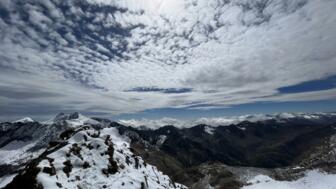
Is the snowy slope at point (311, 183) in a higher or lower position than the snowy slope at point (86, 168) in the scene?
lower

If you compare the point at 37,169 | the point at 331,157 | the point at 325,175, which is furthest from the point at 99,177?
the point at 331,157

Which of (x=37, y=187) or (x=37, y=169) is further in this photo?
(x=37, y=169)

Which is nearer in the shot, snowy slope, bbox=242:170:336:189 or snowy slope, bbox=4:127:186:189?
snowy slope, bbox=4:127:186:189

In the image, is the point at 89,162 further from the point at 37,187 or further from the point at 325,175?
the point at 325,175

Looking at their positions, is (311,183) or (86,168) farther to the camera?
(311,183)

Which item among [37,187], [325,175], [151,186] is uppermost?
[37,187]

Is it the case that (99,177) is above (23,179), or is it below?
below

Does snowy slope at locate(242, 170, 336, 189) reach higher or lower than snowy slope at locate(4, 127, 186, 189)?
lower

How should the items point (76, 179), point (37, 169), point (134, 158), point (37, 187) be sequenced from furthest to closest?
point (134, 158), point (76, 179), point (37, 169), point (37, 187)

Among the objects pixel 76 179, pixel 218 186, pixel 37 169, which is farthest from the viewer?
pixel 218 186

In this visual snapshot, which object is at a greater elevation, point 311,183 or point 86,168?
point 86,168

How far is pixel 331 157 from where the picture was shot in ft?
647

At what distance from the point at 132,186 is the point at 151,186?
838 centimetres

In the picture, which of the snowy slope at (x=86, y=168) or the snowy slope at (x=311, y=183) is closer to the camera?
the snowy slope at (x=86, y=168)
